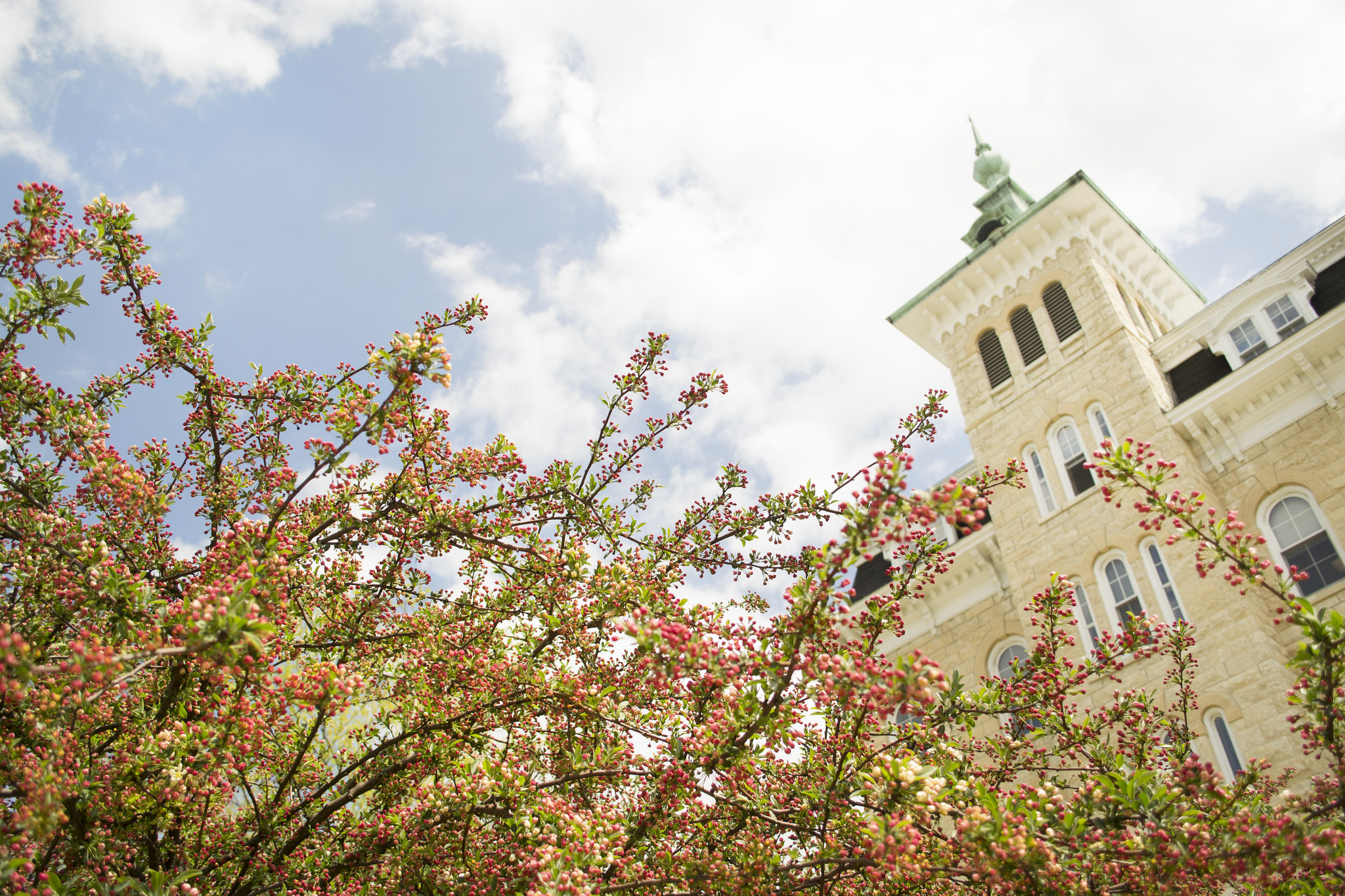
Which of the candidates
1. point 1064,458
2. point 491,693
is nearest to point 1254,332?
point 1064,458

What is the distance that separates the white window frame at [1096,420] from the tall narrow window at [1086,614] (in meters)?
3.20

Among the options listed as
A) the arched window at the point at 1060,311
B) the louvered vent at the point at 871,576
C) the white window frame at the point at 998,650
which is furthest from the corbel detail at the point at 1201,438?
the louvered vent at the point at 871,576

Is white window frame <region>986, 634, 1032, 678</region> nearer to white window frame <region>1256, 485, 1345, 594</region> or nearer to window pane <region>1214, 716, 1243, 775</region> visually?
window pane <region>1214, 716, 1243, 775</region>

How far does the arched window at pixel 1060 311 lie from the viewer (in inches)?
723

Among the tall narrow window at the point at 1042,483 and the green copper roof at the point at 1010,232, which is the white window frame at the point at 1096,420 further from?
the green copper roof at the point at 1010,232

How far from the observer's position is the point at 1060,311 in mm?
18828

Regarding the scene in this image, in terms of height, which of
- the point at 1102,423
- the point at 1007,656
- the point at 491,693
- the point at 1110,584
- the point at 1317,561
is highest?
the point at 1102,423

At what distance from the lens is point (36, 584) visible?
435cm

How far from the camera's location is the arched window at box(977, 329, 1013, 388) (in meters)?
19.4

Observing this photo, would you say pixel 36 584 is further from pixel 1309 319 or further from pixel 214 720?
pixel 1309 319

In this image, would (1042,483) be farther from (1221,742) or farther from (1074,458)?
(1221,742)

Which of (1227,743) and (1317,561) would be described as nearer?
(1227,743)

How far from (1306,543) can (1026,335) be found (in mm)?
7985

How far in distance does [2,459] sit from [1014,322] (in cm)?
1971
